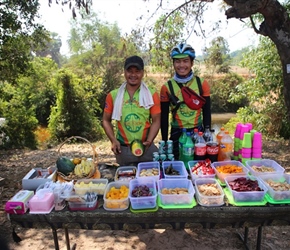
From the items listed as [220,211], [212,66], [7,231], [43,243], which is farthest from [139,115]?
[212,66]

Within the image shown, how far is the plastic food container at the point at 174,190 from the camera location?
190cm

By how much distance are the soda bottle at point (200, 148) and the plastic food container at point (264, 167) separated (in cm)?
40

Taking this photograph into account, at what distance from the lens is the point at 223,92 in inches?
738

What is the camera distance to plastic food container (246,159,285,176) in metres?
2.17

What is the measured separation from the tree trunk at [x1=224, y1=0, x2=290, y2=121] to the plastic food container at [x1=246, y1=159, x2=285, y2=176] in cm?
284

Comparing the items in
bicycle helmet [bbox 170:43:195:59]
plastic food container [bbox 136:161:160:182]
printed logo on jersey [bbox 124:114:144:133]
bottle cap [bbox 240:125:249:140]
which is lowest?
plastic food container [bbox 136:161:160:182]

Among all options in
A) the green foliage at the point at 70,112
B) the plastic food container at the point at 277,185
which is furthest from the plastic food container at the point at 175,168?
the green foliage at the point at 70,112

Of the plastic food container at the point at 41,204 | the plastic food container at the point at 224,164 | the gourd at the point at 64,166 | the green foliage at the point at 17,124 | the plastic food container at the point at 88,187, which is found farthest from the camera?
the green foliage at the point at 17,124

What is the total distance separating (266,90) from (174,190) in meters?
7.36

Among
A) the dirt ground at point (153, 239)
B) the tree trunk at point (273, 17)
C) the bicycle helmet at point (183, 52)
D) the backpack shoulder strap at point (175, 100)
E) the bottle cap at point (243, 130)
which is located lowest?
the dirt ground at point (153, 239)

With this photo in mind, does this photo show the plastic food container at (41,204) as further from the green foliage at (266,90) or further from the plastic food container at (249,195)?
the green foliage at (266,90)

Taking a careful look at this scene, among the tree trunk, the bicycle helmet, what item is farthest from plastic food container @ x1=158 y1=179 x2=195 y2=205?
the tree trunk

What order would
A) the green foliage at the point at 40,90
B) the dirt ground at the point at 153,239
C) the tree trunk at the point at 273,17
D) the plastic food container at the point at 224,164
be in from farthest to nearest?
the green foliage at the point at 40,90, the tree trunk at the point at 273,17, the dirt ground at the point at 153,239, the plastic food container at the point at 224,164

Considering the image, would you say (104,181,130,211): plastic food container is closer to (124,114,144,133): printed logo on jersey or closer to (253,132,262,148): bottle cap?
(124,114,144,133): printed logo on jersey
